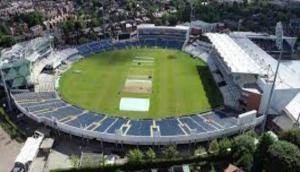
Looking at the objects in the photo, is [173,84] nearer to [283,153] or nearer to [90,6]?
[283,153]

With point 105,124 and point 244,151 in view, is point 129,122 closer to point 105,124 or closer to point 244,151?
point 105,124

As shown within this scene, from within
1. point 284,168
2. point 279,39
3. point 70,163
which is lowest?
point 70,163

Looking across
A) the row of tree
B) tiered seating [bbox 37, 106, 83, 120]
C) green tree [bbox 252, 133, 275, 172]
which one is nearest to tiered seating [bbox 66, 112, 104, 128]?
tiered seating [bbox 37, 106, 83, 120]

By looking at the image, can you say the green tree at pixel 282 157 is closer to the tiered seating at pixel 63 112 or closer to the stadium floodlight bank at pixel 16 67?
the tiered seating at pixel 63 112

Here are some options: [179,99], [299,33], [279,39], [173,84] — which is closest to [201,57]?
[173,84]

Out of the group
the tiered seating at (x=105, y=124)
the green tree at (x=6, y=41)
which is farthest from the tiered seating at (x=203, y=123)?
the green tree at (x=6, y=41)

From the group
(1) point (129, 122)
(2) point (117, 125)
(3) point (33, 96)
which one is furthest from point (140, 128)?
(3) point (33, 96)
